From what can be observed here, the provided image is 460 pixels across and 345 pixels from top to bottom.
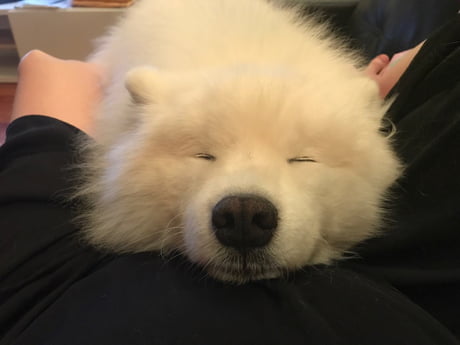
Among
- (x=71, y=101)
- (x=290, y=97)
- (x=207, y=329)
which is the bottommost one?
(x=71, y=101)

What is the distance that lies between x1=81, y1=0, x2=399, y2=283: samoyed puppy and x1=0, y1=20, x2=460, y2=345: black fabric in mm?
64

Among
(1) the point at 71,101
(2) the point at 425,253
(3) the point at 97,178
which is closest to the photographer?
(2) the point at 425,253

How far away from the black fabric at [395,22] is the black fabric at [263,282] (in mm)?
884

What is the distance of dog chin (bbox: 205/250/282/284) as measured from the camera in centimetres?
90

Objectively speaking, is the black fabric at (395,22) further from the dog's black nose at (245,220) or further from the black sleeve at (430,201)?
the dog's black nose at (245,220)

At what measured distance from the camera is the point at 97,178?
1.25 metres

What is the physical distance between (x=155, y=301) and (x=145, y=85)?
60 cm

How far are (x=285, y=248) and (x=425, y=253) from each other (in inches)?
11.0

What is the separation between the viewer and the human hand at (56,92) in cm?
152

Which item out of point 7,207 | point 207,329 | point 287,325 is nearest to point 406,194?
point 287,325

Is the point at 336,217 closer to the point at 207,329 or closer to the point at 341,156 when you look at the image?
the point at 341,156

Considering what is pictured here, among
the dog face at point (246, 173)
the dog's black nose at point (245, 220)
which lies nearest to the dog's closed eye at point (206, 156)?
the dog face at point (246, 173)

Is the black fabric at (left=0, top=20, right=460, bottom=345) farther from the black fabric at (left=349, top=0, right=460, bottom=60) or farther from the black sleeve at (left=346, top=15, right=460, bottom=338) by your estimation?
the black fabric at (left=349, top=0, right=460, bottom=60)

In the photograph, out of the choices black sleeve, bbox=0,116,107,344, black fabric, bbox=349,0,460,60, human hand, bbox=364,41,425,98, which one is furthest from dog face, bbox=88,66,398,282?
black fabric, bbox=349,0,460,60
